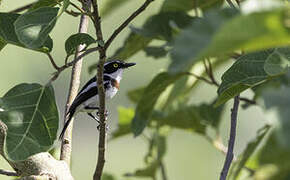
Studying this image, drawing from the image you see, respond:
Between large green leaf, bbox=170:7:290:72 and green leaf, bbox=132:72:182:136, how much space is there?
208 cm

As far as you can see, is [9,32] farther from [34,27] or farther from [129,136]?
[129,136]

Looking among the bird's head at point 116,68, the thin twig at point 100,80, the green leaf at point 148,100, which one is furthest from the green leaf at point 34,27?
the bird's head at point 116,68

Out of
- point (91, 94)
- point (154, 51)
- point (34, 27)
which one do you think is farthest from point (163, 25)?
point (91, 94)

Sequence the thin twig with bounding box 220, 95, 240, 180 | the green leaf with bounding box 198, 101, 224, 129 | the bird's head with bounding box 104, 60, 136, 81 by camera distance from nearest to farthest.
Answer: the thin twig with bounding box 220, 95, 240, 180, the green leaf with bounding box 198, 101, 224, 129, the bird's head with bounding box 104, 60, 136, 81

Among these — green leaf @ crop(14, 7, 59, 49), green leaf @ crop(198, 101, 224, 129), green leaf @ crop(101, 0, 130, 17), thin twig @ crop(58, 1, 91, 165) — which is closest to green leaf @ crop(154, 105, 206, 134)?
green leaf @ crop(198, 101, 224, 129)

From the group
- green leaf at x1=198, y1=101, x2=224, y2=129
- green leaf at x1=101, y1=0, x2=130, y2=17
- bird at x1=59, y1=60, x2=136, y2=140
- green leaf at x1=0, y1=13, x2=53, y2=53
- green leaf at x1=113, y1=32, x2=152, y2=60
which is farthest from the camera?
bird at x1=59, y1=60, x2=136, y2=140

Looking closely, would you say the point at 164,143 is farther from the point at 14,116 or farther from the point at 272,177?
the point at 272,177

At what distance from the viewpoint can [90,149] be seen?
6.86 meters

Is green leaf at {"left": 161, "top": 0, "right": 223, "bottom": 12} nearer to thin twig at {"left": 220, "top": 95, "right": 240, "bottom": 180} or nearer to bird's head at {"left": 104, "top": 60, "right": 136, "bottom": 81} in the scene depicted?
thin twig at {"left": 220, "top": 95, "right": 240, "bottom": 180}

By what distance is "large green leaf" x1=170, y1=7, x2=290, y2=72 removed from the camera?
2.92 ft

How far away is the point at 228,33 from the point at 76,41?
118cm

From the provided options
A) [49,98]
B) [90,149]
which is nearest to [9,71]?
[90,149]

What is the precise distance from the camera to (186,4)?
10.3ft

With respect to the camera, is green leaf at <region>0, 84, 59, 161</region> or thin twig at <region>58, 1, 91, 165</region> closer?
green leaf at <region>0, 84, 59, 161</region>
